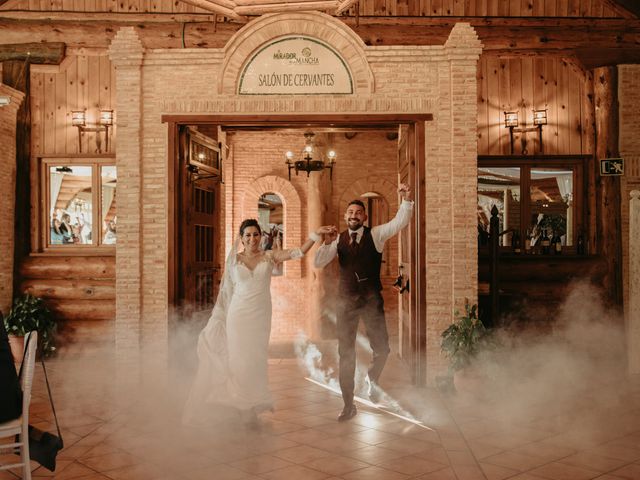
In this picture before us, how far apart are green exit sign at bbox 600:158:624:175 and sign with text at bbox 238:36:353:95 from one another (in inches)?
181

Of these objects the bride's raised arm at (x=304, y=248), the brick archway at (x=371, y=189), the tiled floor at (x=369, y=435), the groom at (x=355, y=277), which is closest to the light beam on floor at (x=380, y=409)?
the tiled floor at (x=369, y=435)

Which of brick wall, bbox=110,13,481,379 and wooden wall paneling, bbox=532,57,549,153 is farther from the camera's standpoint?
wooden wall paneling, bbox=532,57,549,153

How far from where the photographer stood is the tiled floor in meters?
4.55

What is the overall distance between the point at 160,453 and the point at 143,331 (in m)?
2.57

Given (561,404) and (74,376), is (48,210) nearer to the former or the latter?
(74,376)

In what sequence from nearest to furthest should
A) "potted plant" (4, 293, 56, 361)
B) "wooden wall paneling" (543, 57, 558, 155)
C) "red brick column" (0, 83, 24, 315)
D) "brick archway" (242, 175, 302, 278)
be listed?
"potted plant" (4, 293, 56, 361), "red brick column" (0, 83, 24, 315), "wooden wall paneling" (543, 57, 558, 155), "brick archway" (242, 175, 302, 278)

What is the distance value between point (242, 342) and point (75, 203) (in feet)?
19.2

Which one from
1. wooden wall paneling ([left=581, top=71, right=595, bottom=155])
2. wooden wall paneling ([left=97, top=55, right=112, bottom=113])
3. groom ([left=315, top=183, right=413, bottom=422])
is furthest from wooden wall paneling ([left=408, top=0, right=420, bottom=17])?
wooden wall paneling ([left=97, top=55, right=112, bottom=113])

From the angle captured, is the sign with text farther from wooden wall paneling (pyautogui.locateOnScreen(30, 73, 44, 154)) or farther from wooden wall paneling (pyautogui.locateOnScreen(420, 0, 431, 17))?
wooden wall paneling (pyautogui.locateOnScreen(30, 73, 44, 154))

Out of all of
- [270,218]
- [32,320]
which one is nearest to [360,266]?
[32,320]

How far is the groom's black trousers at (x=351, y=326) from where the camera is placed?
6.00 m

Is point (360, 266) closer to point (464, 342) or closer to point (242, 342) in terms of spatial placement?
point (242, 342)

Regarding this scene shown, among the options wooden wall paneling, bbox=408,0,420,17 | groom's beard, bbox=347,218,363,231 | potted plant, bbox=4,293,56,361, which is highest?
wooden wall paneling, bbox=408,0,420,17

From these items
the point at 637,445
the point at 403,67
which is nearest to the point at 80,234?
the point at 403,67
